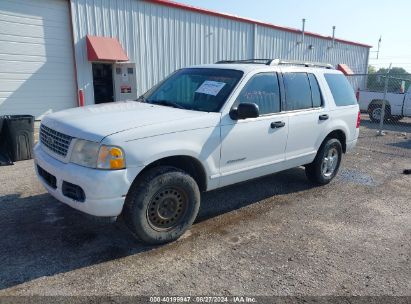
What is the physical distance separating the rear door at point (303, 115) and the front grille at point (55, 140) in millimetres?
2882

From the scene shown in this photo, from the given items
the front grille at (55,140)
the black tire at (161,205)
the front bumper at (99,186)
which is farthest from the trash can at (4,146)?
the black tire at (161,205)

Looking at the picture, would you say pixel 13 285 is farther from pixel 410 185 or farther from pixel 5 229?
pixel 410 185

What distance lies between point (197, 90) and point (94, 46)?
23.6 feet

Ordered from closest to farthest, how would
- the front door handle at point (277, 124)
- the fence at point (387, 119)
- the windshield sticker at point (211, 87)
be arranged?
1. the windshield sticker at point (211, 87)
2. the front door handle at point (277, 124)
3. the fence at point (387, 119)

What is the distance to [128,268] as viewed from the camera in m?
3.17

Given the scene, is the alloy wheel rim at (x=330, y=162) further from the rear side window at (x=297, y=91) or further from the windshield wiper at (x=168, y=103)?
the windshield wiper at (x=168, y=103)

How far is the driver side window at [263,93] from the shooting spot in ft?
13.7

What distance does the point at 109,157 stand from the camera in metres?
3.04

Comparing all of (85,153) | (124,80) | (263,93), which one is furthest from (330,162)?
(124,80)

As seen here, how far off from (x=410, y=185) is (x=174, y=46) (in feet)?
30.6

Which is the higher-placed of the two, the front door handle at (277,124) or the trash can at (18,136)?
the front door handle at (277,124)

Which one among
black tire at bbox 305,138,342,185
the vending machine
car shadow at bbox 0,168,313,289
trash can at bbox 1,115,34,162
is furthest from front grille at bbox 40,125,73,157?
the vending machine

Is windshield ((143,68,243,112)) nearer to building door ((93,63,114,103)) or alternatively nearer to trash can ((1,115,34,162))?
trash can ((1,115,34,162))

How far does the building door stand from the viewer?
11.1 m
